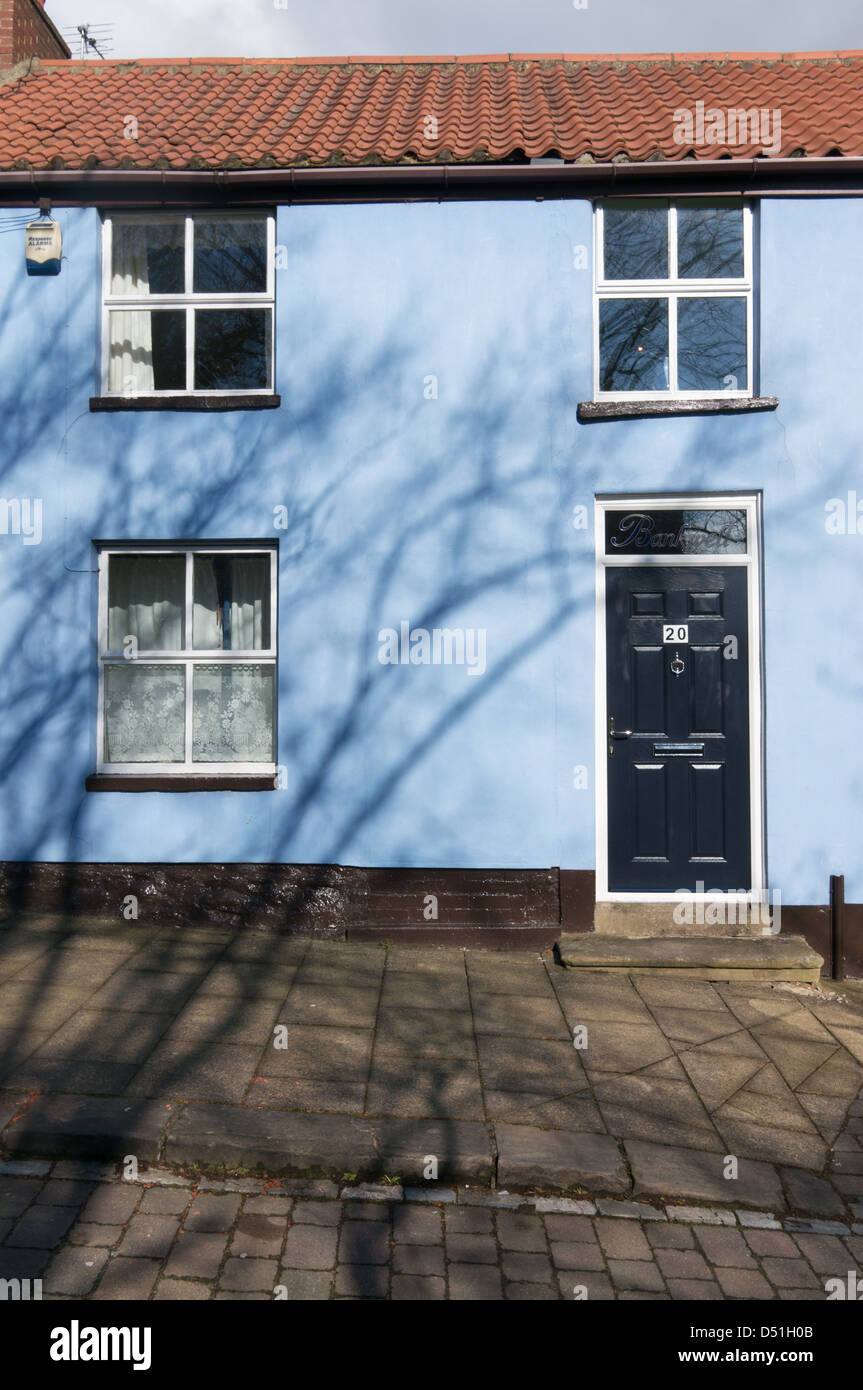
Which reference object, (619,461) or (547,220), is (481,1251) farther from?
(547,220)

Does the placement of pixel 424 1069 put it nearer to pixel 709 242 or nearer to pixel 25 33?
pixel 709 242

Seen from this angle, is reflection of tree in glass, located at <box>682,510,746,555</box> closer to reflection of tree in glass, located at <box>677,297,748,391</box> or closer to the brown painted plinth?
reflection of tree in glass, located at <box>677,297,748,391</box>

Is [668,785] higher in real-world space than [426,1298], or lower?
higher

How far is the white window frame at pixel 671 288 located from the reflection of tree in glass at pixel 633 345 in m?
0.04

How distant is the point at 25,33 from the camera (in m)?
10.4

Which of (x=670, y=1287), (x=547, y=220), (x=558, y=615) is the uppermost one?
(x=547, y=220)

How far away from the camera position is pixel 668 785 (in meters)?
7.54

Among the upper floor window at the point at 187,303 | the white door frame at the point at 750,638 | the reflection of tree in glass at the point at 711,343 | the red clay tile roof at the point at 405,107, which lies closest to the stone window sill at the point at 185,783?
the white door frame at the point at 750,638

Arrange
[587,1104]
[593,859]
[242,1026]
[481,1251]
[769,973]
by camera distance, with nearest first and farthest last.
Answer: [481,1251]
[587,1104]
[242,1026]
[769,973]
[593,859]

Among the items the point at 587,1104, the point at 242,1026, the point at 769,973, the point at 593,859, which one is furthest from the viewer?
the point at 593,859

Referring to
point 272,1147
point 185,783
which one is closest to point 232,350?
point 185,783

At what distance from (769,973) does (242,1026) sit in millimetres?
3499

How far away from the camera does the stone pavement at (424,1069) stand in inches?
173

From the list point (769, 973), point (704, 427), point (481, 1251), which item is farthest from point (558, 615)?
point (481, 1251)
